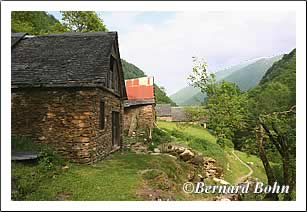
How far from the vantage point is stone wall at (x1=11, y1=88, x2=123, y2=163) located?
30.2 feet

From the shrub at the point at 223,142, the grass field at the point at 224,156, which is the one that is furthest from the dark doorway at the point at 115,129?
the shrub at the point at 223,142

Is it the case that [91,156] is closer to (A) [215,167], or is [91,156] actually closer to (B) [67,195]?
(B) [67,195]

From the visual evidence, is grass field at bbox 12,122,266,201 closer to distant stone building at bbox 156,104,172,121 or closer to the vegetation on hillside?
the vegetation on hillside

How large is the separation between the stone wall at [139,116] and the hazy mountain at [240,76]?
13.2ft

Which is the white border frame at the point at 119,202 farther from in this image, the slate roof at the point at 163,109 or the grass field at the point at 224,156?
the slate roof at the point at 163,109

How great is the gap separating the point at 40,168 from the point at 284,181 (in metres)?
5.97

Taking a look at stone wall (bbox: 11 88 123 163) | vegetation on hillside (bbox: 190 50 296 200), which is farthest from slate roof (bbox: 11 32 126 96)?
vegetation on hillside (bbox: 190 50 296 200)

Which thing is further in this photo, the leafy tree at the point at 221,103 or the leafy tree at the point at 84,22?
the leafy tree at the point at 84,22

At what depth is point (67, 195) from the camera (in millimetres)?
6953

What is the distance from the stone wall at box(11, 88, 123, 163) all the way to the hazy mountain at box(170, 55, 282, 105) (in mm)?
3090

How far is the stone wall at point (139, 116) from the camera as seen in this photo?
51.4 ft

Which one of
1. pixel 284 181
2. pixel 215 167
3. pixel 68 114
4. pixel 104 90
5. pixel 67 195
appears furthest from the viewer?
pixel 215 167

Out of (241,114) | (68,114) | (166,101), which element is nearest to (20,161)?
(68,114)

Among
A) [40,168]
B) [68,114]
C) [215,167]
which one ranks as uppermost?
[68,114]
